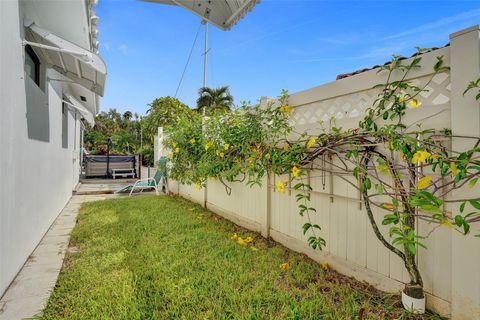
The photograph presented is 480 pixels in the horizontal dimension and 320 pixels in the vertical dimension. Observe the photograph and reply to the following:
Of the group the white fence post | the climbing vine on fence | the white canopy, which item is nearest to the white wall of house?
the climbing vine on fence

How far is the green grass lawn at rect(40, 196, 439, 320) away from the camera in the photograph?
2180mm

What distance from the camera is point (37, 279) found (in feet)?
9.34

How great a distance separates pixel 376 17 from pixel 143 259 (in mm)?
7517

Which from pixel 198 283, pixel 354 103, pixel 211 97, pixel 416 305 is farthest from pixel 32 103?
pixel 211 97

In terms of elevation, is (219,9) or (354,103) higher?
(219,9)

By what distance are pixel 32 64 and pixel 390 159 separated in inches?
188

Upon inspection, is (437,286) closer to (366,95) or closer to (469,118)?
(469,118)

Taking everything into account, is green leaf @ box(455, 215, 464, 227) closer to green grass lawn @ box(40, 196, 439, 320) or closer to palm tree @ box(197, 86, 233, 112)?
green grass lawn @ box(40, 196, 439, 320)

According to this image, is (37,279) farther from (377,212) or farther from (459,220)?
(459,220)

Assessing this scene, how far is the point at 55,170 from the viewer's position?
5.32 meters

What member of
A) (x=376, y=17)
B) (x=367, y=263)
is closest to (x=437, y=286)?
(x=367, y=263)

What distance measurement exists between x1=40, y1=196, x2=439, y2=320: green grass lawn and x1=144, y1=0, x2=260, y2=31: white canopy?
156 inches

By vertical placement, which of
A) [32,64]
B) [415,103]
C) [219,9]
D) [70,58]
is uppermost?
[219,9]

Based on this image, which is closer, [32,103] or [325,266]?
[325,266]
